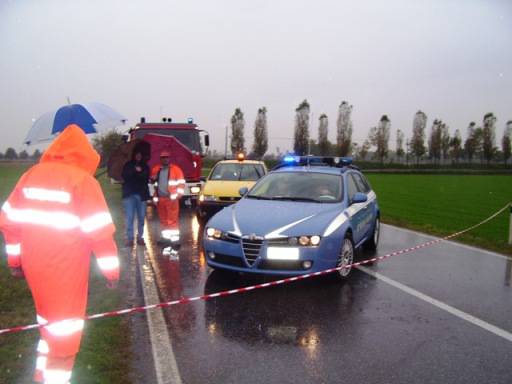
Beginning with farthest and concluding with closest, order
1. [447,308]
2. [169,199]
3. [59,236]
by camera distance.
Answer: [169,199], [447,308], [59,236]

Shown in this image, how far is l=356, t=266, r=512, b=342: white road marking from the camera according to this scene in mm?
4621

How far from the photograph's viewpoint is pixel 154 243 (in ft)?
29.9

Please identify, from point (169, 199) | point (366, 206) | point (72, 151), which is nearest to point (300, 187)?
point (366, 206)

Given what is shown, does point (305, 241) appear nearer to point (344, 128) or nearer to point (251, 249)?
point (251, 249)

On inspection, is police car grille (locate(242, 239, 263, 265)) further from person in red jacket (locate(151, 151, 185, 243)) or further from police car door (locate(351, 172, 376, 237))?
person in red jacket (locate(151, 151, 185, 243))

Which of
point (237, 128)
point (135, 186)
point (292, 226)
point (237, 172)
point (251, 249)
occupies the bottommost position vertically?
point (251, 249)

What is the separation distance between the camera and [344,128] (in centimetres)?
8075

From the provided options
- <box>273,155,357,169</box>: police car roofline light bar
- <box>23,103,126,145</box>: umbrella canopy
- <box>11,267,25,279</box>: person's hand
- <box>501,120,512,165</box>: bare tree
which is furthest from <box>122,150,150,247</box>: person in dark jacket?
<box>501,120,512,165</box>: bare tree

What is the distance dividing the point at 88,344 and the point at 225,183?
25.9 ft

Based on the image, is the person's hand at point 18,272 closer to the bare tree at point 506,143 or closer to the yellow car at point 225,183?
A: the yellow car at point 225,183

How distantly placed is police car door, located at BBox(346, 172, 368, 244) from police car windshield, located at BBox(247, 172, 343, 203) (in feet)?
0.79

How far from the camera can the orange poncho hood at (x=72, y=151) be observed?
2.86 m

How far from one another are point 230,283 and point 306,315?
4.85 ft

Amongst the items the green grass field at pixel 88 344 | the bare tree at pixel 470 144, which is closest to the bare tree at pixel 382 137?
the bare tree at pixel 470 144
